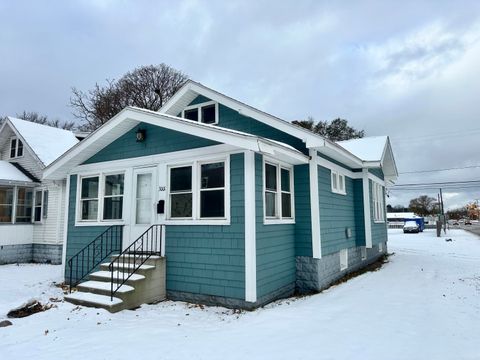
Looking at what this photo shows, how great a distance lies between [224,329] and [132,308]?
2.14m

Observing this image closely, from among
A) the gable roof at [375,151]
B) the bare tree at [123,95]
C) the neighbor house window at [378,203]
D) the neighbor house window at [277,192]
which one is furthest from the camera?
the bare tree at [123,95]

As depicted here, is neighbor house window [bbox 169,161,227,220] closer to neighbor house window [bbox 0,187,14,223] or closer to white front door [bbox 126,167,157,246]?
white front door [bbox 126,167,157,246]

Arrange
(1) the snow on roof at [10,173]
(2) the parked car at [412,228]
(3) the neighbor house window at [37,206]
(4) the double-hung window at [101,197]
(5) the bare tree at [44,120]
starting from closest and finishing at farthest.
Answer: (4) the double-hung window at [101,197], (1) the snow on roof at [10,173], (3) the neighbor house window at [37,206], (5) the bare tree at [44,120], (2) the parked car at [412,228]

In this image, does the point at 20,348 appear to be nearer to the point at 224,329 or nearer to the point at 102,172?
the point at 224,329

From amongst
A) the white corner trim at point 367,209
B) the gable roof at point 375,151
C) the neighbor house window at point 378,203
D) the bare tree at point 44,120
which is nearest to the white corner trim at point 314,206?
the gable roof at point 375,151

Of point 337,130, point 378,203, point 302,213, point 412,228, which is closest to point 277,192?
point 302,213

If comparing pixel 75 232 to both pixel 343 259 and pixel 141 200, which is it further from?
pixel 343 259

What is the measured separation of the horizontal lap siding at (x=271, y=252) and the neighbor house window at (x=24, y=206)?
41.3 ft

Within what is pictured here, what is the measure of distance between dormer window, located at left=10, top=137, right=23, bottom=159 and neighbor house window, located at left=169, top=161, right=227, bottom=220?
11.8 meters

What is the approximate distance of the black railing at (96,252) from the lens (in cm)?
825

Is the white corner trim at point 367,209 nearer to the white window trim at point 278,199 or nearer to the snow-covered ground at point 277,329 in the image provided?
the snow-covered ground at point 277,329

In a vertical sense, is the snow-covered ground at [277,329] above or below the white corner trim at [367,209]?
below

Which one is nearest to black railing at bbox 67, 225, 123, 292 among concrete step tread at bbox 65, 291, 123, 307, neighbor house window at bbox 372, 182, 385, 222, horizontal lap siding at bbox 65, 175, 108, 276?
horizontal lap siding at bbox 65, 175, 108, 276

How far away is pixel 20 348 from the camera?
4527 millimetres
